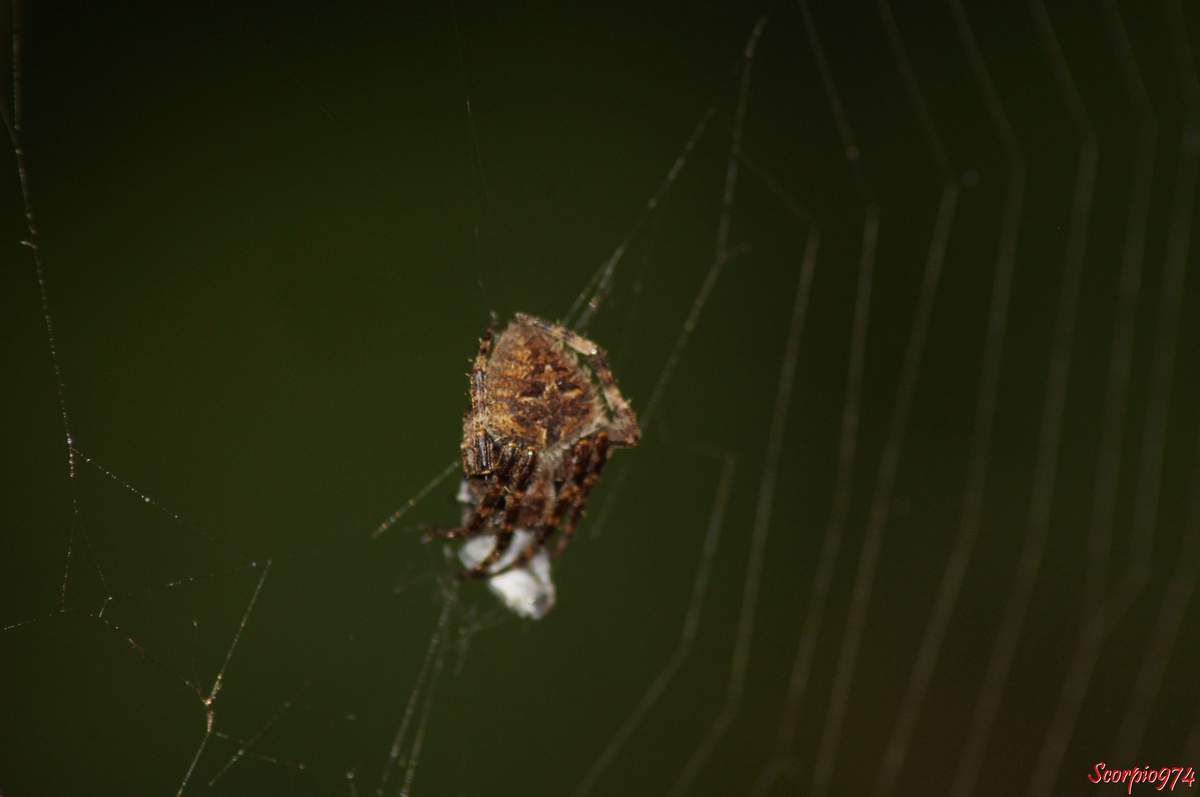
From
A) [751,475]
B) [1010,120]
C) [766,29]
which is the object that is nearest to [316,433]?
[751,475]

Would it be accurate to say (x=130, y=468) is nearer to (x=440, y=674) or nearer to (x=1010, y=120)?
(x=440, y=674)

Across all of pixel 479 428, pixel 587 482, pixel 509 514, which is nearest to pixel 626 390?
pixel 587 482

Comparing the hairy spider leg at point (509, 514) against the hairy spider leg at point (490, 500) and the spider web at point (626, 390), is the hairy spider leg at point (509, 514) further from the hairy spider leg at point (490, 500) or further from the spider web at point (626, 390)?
the spider web at point (626, 390)

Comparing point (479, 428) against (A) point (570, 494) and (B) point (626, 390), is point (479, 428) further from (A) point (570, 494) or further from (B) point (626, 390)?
(B) point (626, 390)

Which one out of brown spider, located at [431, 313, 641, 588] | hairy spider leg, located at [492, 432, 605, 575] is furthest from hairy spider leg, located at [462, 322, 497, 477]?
hairy spider leg, located at [492, 432, 605, 575]

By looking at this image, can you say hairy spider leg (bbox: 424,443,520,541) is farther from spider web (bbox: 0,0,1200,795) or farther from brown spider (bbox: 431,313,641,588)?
spider web (bbox: 0,0,1200,795)
